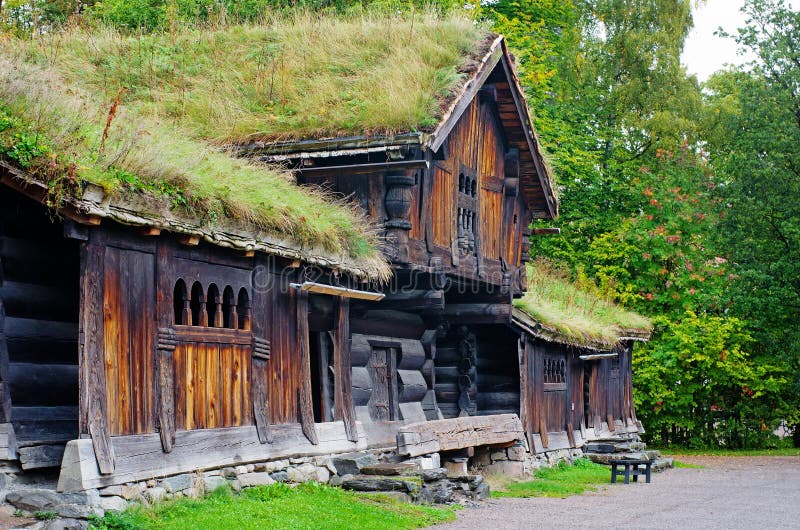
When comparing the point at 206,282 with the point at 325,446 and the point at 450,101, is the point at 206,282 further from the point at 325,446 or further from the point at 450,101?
the point at 450,101

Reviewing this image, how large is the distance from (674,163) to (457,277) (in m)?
23.7

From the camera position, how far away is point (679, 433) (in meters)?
36.5

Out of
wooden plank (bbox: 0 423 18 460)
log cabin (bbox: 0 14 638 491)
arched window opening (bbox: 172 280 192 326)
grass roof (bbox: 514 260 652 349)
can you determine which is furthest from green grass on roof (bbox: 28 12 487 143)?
wooden plank (bbox: 0 423 18 460)

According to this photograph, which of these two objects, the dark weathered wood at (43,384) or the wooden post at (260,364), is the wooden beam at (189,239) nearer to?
the dark weathered wood at (43,384)

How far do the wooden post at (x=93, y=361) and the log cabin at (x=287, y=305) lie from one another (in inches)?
0.8

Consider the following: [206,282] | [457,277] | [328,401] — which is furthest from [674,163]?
[206,282]

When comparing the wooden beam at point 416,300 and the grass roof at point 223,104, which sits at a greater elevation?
the grass roof at point 223,104

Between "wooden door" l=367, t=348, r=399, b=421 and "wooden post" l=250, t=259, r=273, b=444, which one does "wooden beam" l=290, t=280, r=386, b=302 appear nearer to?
"wooden post" l=250, t=259, r=273, b=444

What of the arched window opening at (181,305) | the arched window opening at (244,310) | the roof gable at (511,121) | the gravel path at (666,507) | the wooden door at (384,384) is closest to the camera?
the arched window opening at (181,305)

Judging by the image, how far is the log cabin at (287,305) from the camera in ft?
34.1

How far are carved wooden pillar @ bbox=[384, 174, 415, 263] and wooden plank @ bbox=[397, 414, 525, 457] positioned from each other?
2.62 meters

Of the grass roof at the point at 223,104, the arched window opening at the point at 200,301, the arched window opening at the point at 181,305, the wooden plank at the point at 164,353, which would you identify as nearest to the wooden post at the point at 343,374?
the grass roof at the point at 223,104

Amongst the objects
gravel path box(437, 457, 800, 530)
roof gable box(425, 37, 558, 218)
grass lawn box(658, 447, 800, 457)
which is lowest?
grass lawn box(658, 447, 800, 457)

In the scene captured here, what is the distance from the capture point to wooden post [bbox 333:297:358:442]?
15.7 m
